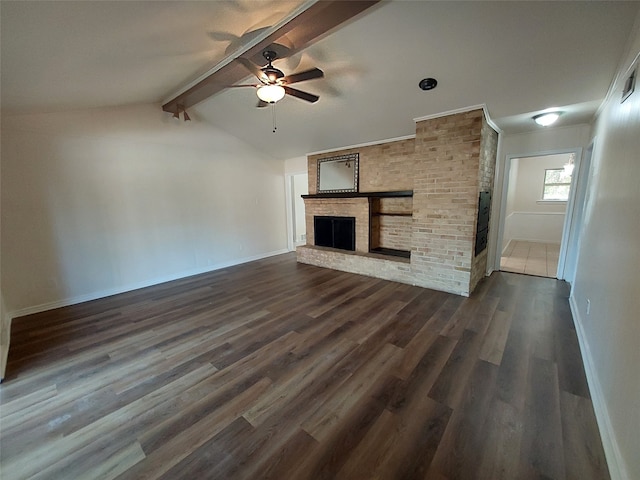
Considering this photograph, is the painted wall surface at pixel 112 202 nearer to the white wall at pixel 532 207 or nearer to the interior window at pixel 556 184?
Answer: the white wall at pixel 532 207

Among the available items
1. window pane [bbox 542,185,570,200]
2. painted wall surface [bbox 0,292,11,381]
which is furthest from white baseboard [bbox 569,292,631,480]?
window pane [bbox 542,185,570,200]

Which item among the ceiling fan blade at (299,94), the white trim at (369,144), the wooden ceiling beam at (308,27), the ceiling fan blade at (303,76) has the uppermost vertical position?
the wooden ceiling beam at (308,27)

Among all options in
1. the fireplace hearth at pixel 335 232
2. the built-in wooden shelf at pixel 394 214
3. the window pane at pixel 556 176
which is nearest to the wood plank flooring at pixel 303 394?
the built-in wooden shelf at pixel 394 214

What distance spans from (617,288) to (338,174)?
168 inches

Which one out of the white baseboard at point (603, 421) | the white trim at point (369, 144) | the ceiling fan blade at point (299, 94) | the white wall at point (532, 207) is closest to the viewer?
the white baseboard at point (603, 421)

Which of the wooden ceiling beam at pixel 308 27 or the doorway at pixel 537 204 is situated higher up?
the wooden ceiling beam at pixel 308 27

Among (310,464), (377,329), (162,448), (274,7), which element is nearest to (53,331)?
(162,448)

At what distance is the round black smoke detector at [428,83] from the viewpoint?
2.81 metres

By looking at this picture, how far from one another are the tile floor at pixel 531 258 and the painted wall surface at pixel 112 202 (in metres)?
5.59

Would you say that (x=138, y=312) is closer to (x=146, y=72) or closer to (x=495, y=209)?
(x=146, y=72)

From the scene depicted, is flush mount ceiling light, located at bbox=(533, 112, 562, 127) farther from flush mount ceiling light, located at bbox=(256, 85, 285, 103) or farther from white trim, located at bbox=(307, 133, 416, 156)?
flush mount ceiling light, located at bbox=(256, 85, 285, 103)

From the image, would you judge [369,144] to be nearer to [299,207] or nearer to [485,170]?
[485,170]

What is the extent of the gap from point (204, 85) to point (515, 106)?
3.84 m

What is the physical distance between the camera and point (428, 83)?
2.86 meters
